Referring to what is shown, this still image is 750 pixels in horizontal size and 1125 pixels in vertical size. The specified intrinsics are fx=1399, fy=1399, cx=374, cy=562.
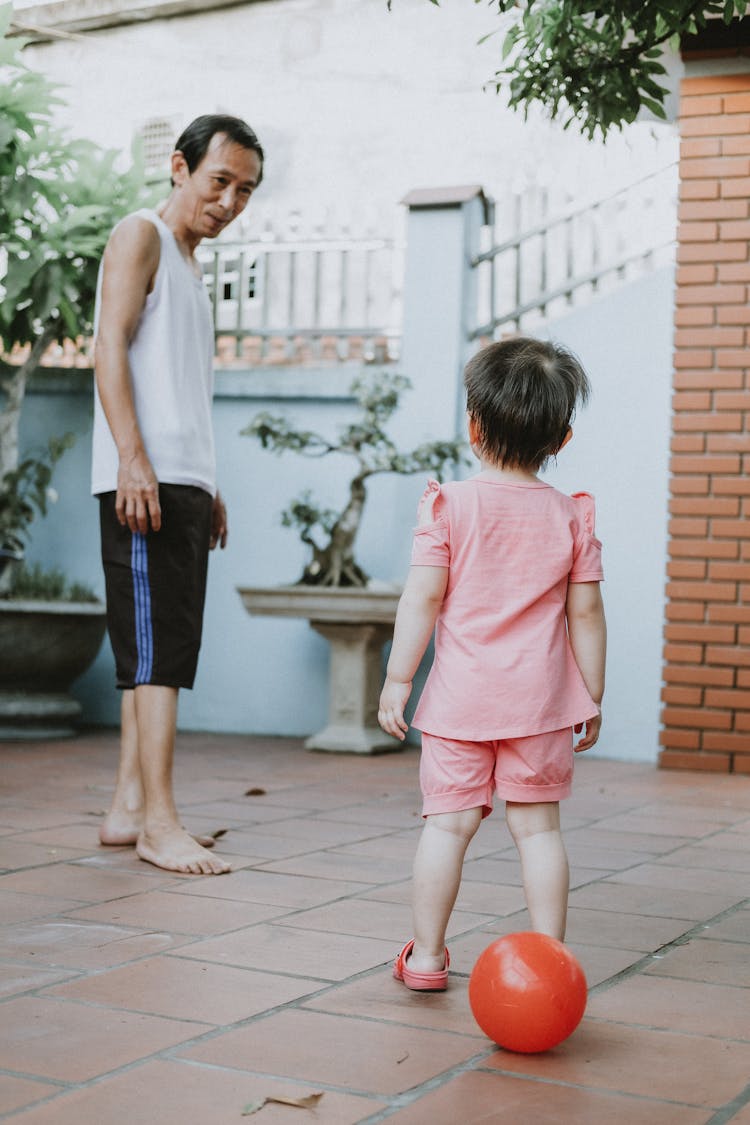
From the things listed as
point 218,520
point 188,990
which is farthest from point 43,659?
point 188,990

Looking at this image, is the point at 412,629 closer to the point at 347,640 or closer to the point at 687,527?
the point at 687,527

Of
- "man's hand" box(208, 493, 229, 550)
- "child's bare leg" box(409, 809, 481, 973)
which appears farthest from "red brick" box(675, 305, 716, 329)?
"child's bare leg" box(409, 809, 481, 973)

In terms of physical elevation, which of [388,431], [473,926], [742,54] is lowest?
[473,926]

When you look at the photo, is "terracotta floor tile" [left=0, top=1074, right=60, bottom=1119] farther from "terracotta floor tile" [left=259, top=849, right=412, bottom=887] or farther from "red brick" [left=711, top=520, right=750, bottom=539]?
"red brick" [left=711, top=520, right=750, bottom=539]

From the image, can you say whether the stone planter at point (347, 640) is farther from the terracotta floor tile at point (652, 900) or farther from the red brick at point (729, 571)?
the terracotta floor tile at point (652, 900)

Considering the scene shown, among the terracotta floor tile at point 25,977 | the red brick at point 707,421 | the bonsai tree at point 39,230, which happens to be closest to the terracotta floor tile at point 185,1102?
the terracotta floor tile at point 25,977

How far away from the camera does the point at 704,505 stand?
587 cm

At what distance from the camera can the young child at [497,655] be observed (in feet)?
7.86

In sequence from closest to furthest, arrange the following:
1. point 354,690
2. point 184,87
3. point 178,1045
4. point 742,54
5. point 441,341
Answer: point 178,1045 < point 742,54 < point 354,690 < point 441,341 < point 184,87

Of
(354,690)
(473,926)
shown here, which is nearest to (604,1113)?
(473,926)

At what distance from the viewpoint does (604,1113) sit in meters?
1.83

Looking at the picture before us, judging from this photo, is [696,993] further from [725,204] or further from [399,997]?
[725,204]

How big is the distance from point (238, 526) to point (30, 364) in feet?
4.29

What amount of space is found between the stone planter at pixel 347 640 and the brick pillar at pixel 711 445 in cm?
128
